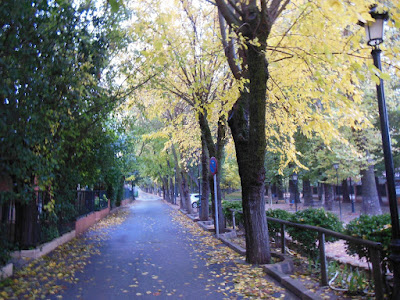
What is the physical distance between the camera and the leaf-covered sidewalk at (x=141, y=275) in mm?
5473

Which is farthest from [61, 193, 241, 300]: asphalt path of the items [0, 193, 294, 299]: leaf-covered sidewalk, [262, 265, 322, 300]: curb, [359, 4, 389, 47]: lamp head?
[359, 4, 389, 47]: lamp head

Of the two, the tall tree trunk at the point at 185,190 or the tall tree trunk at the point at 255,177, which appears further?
the tall tree trunk at the point at 185,190

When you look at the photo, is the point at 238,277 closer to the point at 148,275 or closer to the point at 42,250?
the point at 148,275

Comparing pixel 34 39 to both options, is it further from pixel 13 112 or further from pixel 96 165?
pixel 96 165

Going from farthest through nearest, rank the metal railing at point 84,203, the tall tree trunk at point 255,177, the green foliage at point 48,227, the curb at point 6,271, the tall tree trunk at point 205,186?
the tall tree trunk at point 205,186 → the metal railing at point 84,203 → the green foliage at point 48,227 → the tall tree trunk at point 255,177 → the curb at point 6,271

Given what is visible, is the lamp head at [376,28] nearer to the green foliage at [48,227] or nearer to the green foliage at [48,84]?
the green foliage at [48,84]

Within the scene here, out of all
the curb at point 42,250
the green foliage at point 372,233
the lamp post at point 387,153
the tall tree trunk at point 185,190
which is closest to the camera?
the lamp post at point 387,153

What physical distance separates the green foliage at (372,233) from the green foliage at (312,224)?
146 cm

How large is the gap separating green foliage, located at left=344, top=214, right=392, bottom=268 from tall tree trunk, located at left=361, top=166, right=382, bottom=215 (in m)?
16.6

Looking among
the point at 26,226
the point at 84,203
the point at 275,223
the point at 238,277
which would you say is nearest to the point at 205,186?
the point at 84,203

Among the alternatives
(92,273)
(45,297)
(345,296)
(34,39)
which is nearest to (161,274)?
(92,273)

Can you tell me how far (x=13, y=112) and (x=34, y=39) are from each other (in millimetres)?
1444

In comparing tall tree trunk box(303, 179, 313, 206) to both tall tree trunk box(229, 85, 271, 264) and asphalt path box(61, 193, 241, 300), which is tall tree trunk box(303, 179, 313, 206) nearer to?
asphalt path box(61, 193, 241, 300)

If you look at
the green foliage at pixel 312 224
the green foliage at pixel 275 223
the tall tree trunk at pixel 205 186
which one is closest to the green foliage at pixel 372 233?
the green foliage at pixel 312 224
